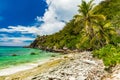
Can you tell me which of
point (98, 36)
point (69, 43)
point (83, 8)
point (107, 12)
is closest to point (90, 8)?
point (83, 8)

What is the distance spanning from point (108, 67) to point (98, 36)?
3554cm

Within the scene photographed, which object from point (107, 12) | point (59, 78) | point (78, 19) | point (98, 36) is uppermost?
point (107, 12)

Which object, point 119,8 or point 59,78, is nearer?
point 59,78

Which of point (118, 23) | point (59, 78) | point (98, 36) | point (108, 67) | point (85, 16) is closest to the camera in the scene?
A: point (59, 78)

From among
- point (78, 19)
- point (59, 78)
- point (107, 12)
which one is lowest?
point (59, 78)

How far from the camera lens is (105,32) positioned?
187ft

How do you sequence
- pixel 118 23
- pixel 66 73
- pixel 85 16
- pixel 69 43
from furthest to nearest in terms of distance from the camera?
1. pixel 69 43
2. pixel 118 23
3. pixel 85 16
4. pixel 66 73

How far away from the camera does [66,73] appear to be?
1834cm

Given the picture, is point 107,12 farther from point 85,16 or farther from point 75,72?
point 75,72

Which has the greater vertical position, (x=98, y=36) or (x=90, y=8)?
(x=90, y=8)

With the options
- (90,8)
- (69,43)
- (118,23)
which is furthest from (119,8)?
(90,8)

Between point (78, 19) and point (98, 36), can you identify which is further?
point (98, 36)

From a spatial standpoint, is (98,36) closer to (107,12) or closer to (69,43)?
(69,43)

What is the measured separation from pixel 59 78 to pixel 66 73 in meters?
1.57
